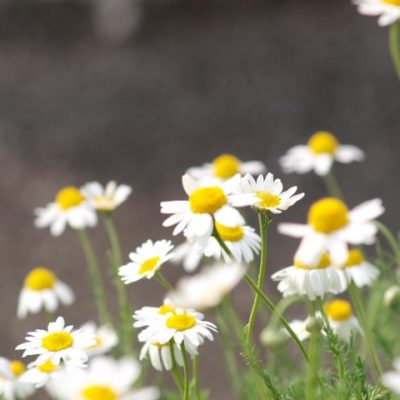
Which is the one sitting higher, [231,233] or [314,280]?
[231,233]

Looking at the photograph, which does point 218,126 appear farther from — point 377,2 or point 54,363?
point 54,363

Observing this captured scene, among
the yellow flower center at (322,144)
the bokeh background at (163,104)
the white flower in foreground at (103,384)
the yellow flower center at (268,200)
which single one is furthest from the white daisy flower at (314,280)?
the bokeh background at (163,104)

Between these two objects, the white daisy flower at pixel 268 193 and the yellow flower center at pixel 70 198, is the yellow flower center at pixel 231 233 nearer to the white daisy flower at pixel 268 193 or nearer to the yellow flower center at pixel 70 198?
the white daisy flower at pixel 268 193

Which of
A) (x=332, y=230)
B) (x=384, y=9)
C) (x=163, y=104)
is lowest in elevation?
(x=332, y=230)

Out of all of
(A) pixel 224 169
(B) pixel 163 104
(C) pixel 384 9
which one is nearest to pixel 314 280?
(C) pixel 384 9

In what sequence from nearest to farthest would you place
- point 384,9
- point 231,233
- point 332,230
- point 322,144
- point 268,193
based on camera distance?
point 332,230
point 268,193
point 231,233
point 384,9
point 322,144

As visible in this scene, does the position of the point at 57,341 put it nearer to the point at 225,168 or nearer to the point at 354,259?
the point at 354,259

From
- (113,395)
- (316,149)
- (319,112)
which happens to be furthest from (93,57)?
(113,395)
